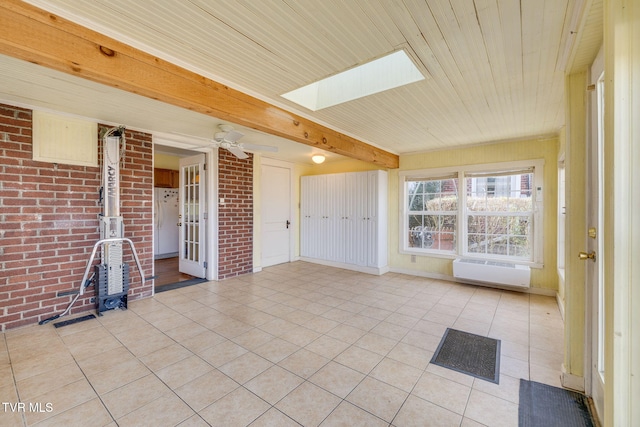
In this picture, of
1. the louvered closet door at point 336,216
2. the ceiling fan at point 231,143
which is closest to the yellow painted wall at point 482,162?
the louvered closet door at point 336,216

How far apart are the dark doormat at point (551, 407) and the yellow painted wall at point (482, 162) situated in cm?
261

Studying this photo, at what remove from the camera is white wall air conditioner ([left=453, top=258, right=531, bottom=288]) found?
3805mm

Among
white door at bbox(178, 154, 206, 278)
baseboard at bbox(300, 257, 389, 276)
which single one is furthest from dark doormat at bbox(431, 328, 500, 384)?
white door at bbox(178, 154, 206, 278)

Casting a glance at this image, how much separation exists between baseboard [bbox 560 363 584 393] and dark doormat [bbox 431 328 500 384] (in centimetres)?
39

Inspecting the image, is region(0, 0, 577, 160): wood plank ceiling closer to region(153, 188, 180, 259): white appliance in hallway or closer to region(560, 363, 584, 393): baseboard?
region(560, 363, 584, 393): baseboard

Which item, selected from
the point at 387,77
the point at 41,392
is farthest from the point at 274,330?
the point at 387,77

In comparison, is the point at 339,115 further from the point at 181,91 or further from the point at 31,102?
the point at 31,102

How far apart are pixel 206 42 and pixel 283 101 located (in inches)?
37.9

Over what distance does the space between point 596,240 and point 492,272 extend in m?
2.55

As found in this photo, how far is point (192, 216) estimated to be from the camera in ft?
15.9

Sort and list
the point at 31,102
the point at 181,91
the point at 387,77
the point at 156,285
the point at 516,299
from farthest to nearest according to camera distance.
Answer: the point at 156,285 < the point at 516,299 < the point at 31,102 < the point at 387,77 < the point at 181,91

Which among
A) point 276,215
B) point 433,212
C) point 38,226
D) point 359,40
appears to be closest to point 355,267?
point 433,212

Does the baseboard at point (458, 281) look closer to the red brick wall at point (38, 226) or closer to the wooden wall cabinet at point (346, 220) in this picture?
the wooden wall cabinet at point (346, 220)

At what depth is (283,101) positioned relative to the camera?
2.65 meters
